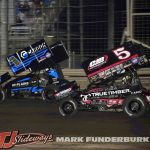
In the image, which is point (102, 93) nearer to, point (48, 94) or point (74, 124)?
point (74, 124)

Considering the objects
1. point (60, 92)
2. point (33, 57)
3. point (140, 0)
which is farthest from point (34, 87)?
point (140, 0)

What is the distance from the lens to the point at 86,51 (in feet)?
51.5

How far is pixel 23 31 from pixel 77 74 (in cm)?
179

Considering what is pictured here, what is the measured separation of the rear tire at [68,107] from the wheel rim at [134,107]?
1.03m

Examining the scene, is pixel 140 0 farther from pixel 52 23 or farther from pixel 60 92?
pixel 60 92

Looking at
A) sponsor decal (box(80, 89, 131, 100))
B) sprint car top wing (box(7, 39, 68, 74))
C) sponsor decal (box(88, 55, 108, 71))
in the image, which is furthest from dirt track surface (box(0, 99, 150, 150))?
sprint car top wing (box(7, 39, 68, 74))

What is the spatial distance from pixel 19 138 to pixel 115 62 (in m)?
2.92

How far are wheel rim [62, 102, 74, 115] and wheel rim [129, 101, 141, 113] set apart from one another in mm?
1112

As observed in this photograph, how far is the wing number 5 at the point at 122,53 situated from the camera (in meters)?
11.0

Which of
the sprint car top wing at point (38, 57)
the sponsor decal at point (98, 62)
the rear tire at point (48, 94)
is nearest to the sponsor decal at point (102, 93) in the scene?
the sponsor decal at point (98, 62)

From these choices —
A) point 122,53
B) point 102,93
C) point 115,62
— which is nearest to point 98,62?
point 115,62

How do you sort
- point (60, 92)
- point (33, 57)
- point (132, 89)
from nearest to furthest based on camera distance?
point (132, 89) → point (60, 92) → point (33, 57)

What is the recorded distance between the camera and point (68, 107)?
11.2 metres

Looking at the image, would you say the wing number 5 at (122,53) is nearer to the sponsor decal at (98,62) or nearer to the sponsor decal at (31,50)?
the sponsor decal at (98,62)
